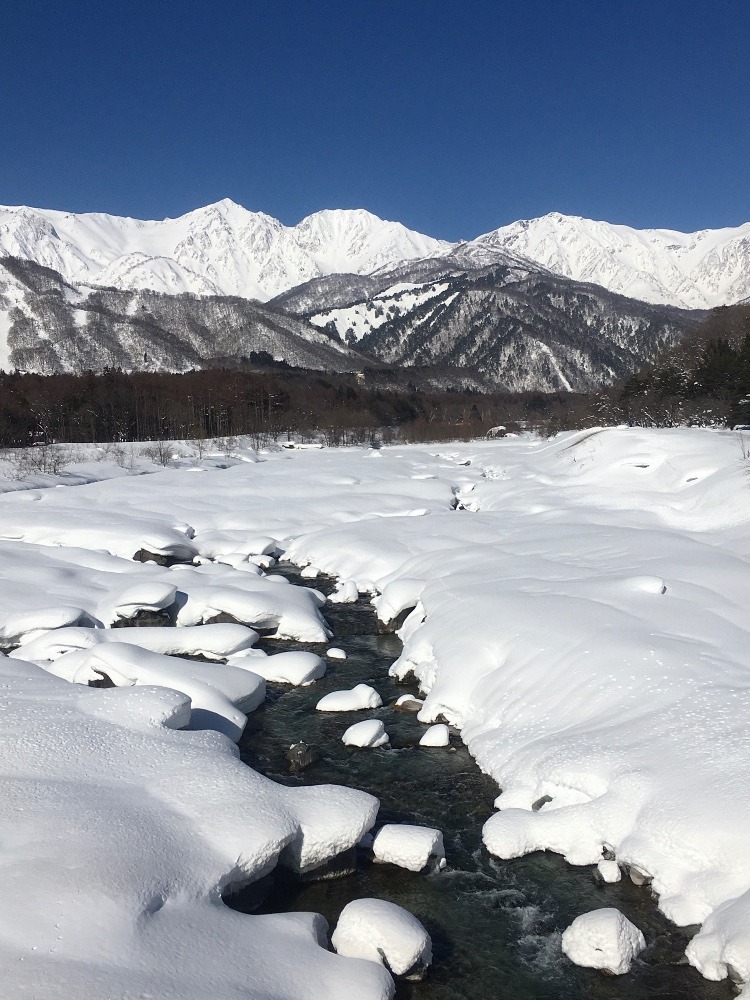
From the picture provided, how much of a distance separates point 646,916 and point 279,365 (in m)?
167

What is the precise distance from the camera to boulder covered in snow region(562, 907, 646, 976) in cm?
723

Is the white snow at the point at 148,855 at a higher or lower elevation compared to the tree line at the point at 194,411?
lower

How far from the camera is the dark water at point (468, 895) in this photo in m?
7.10

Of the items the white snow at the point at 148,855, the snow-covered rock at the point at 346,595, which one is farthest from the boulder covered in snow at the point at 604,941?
the snow-covered rock at the point at 346,595

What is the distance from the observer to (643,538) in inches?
829

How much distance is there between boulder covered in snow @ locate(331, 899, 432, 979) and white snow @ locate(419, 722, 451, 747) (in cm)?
496

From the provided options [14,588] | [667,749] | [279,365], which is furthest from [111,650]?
[279,365]

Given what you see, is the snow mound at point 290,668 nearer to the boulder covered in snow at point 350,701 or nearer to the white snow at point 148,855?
the boulder covered in snow at point 350,701

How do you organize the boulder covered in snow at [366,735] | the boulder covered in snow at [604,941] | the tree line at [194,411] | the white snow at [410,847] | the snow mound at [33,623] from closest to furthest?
1. the boulder covered in snow at [604,941]
2. the white snow at [410,847]
3. the boulder covered in snow at [366,735]
4. the snow mound at [33,623]
5. the tree line at [194,411]

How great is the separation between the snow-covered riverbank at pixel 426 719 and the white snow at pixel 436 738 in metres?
0.47

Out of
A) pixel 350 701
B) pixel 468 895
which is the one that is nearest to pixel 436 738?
pixel 350 701

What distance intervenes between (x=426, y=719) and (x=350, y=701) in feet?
5.45

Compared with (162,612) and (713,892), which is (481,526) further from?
(713,892)

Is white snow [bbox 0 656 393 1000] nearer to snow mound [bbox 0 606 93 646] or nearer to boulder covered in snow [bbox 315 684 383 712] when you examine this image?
boulder covered in snow [bbox 315 684 383 712]
